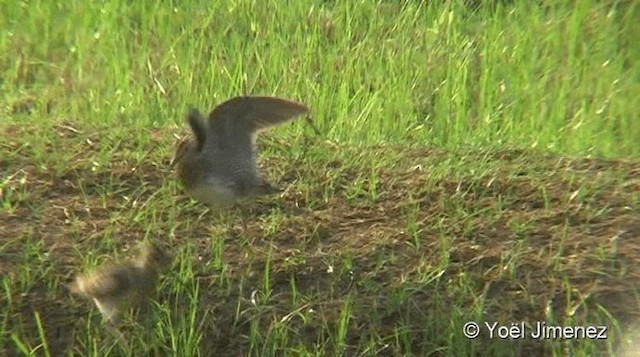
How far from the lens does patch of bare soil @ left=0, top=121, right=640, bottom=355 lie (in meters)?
5.58

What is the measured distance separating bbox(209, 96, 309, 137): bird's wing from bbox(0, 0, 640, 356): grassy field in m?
0.30

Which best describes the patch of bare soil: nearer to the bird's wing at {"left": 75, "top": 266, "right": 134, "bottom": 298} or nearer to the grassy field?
the grassy field

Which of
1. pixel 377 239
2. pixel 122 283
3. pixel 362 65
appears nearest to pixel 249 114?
pixel 377 239

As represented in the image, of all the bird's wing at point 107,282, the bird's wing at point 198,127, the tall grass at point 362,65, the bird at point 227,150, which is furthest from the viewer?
the tall grass at point 362,65

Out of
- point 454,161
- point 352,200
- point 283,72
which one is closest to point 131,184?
point 352,200

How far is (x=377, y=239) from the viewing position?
591cm

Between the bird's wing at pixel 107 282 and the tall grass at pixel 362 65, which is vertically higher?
the tall grass at pixel 362 65

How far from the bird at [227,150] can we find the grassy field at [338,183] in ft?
0.58

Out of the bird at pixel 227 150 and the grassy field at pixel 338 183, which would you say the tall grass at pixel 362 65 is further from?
the bird at pixel 227 150

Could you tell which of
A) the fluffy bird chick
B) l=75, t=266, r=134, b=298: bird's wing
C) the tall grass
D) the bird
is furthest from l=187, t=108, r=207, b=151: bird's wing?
the tall grass

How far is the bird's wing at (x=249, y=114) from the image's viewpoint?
6176mm

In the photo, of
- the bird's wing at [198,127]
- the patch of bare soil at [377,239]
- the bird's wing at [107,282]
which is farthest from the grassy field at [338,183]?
the bird's wing at [198,127]

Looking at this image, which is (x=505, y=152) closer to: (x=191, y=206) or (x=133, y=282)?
(x=191, y=206)

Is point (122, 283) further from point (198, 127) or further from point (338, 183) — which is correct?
point (338, 183)
